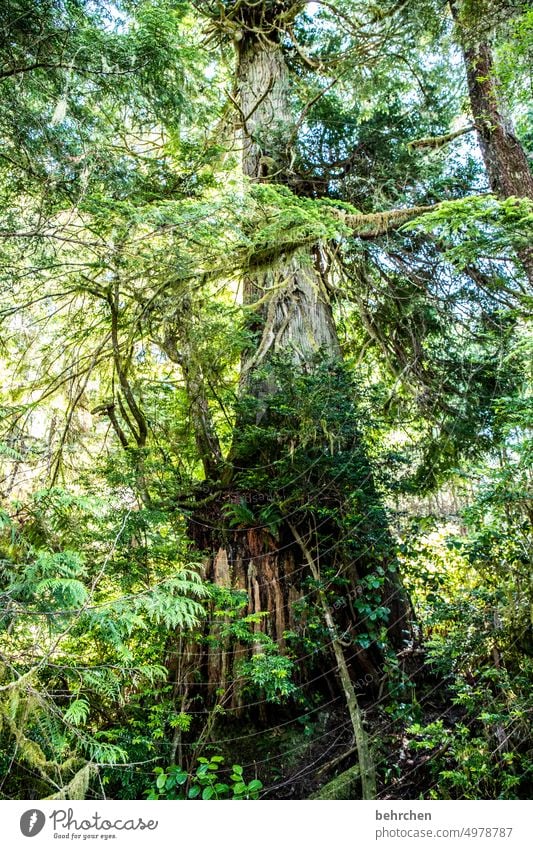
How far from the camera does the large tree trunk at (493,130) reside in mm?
3861

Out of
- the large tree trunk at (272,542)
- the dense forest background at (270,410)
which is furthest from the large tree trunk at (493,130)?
the large tree trunk at (272,542)

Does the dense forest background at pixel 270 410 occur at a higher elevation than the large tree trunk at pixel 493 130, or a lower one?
lower

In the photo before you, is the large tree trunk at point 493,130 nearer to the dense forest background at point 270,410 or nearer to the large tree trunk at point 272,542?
the dense forest background at point 270,410

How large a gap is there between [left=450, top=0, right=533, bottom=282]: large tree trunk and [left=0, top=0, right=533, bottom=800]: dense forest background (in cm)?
2

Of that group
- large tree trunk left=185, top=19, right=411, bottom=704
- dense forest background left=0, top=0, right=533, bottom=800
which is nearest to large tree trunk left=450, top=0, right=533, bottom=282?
dense forest background left=0, top=0, right=533, bottom=800

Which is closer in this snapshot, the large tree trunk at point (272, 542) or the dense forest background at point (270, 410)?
the dense forest background at point (270, 410)

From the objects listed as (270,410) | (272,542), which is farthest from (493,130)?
(272,542)

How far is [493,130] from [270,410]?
8.80ft

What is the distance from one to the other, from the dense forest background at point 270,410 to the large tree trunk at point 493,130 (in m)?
0.02

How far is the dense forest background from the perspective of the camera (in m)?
2.93

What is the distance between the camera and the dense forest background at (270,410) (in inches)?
115

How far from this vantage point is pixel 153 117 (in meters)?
3.69

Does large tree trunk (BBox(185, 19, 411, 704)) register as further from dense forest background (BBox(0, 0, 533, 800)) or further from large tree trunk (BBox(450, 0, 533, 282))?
large tree trunk (BBox(450, 0, 533, 282))

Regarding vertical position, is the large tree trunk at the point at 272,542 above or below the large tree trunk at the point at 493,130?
below
